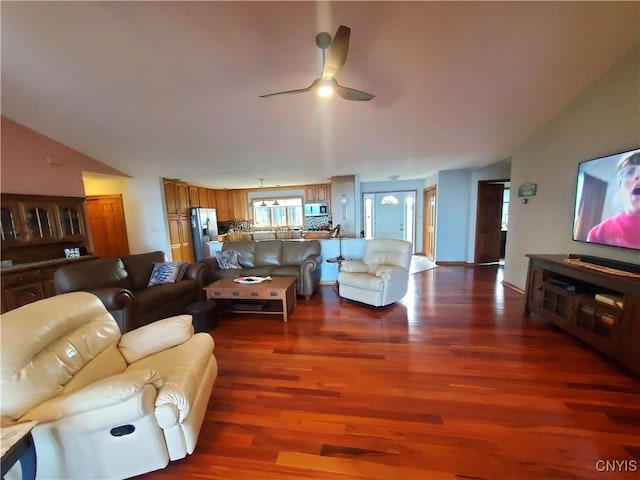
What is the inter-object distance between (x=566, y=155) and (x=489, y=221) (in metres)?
3.03

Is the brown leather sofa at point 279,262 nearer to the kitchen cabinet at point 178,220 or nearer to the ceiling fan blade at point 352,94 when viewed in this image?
the kitchen cabinet at point 178,220

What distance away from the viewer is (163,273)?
3.54 meters

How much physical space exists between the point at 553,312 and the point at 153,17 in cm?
472

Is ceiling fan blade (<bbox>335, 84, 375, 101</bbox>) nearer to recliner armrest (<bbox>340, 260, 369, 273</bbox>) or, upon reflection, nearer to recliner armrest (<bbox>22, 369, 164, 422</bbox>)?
recliner armrest (<bbox>340, 260, 369, 273</bbox>)

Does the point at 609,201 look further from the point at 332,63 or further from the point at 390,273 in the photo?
the point at 332,63

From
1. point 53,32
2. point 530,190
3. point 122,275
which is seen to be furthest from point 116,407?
point 530,190

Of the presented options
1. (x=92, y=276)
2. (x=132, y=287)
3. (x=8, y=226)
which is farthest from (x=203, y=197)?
(x=92, y=276)

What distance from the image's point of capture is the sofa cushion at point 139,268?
132 inches

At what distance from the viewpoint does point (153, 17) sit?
2.03 m

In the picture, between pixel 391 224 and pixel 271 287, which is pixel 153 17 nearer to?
pixel 271 287

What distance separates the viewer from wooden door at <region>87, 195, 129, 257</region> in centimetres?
569

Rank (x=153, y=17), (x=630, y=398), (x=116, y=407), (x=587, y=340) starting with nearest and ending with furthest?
(x=116, y=407) → (x=630, y=398) → (x=153, y=17) → (x=587, y=340)

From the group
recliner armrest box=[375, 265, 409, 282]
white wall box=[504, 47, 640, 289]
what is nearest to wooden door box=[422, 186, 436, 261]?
white wall box=[504, 47, 640, 289]

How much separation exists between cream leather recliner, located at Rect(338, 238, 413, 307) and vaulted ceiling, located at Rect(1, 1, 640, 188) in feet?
5.90
